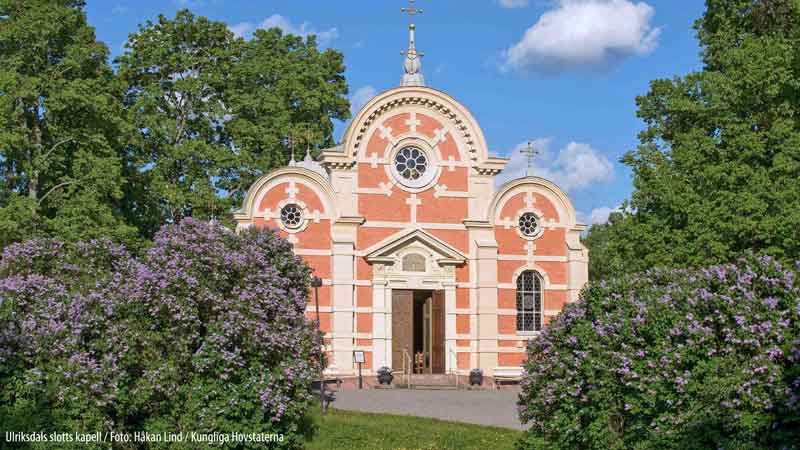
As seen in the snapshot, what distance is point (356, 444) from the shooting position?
61.9 ft

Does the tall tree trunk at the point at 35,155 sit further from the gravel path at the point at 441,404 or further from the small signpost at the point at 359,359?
the gravel path at the point at 441,404

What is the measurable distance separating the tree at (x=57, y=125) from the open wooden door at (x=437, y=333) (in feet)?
32.0

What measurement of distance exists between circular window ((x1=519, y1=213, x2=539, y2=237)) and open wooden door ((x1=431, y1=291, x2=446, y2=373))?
354cm

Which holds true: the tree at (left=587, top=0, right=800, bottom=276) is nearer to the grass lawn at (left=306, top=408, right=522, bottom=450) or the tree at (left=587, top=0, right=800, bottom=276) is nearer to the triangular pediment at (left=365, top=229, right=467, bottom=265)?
the triangular pediment at (left=365, top=229, right=467, bottom=265)

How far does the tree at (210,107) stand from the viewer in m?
37.2

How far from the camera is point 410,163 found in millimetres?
32094

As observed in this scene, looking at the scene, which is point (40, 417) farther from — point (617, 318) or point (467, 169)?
point (467, 169)

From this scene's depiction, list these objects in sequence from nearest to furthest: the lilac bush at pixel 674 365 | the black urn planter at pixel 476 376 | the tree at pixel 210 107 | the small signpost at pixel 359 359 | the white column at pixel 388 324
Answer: the lilac bush at pixel 674 365 < the small signpost at pixel 359 359 < the white column at pixel 388 324 < the black urn planter at pixel 476 376 < the tree at pixel 210 107

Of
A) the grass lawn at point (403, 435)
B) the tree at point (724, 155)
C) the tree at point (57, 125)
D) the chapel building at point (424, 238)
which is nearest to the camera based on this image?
the grass lawn at point (403, 435)

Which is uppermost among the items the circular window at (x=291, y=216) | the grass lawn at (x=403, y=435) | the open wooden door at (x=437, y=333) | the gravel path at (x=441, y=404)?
the circular window at (x=291, y=216)

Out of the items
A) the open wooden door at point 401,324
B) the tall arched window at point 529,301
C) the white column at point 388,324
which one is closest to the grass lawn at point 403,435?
the white column at point 388,324

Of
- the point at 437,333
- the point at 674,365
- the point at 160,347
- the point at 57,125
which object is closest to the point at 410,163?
the point at 437,333

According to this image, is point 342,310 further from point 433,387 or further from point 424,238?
point 433,387

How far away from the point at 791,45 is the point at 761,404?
15922mm
